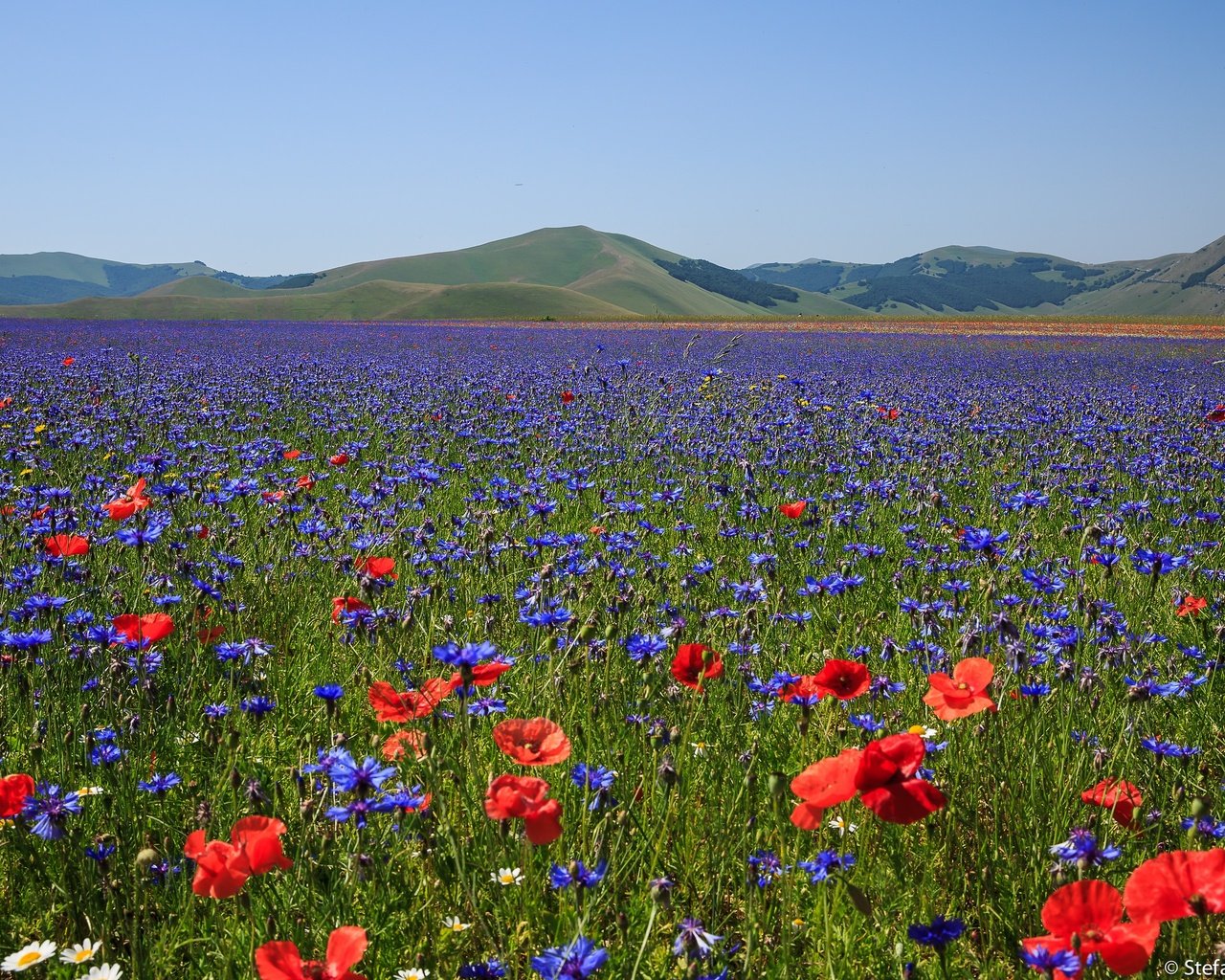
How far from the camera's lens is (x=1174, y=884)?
997mm

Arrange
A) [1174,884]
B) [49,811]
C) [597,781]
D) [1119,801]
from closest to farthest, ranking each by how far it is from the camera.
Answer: [1174,884] < [49,811] < [597,781] < [1119,801]

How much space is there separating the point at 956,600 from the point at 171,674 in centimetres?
276

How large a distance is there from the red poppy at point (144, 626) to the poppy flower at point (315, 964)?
117cm

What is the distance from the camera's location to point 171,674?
8.91 ft

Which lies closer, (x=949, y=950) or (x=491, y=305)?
Answer: (x=949, y=950)

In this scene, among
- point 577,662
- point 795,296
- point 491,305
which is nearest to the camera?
point 577,662

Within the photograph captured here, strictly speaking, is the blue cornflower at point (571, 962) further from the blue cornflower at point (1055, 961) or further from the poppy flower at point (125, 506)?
the poppy flower at point (125, 506)

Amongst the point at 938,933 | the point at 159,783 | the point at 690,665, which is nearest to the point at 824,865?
the point at 938,933

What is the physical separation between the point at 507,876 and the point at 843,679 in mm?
801

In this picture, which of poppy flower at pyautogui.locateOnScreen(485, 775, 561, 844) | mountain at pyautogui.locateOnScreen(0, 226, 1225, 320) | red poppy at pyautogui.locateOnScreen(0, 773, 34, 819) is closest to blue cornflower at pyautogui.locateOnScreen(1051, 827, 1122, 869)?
poppy flower at pyautogui.locateOnScreen(485, 775, 561, 844)

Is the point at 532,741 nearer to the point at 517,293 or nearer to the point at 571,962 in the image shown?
the point at 571,962

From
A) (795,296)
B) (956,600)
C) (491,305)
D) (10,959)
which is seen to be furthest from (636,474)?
(795,296)

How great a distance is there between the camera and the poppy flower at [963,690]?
136cm

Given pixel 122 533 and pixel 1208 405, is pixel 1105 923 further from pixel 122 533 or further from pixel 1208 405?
pixel 1208 405
